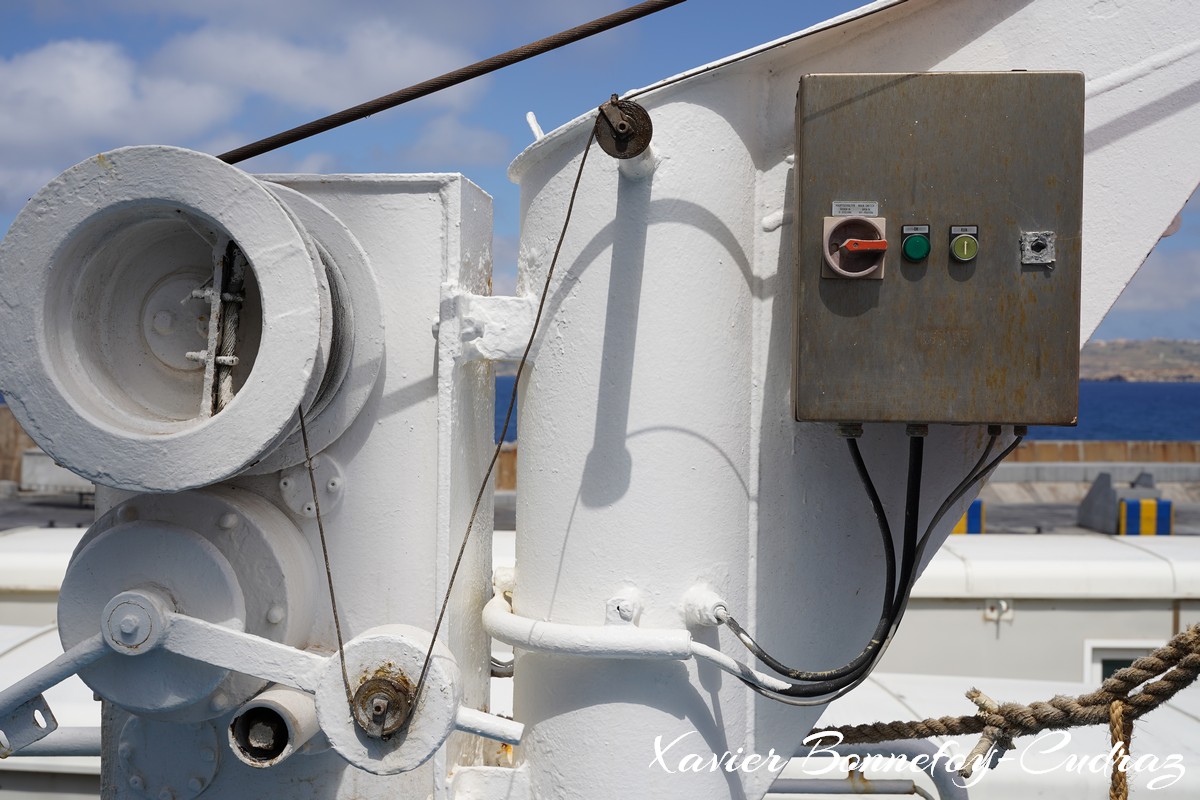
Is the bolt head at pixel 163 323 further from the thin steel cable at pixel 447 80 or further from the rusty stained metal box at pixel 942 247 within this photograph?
the rusty stained metal box at pixel 942 247

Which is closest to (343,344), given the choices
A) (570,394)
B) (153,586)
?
(570,394)

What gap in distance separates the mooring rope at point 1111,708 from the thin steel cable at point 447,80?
167 centimetres

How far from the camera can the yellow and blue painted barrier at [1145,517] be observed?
513 inches

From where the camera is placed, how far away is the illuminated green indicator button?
1770mm

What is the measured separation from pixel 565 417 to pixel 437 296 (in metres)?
0.40

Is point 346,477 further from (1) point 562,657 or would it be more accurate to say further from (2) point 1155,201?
(2) point 1155,201

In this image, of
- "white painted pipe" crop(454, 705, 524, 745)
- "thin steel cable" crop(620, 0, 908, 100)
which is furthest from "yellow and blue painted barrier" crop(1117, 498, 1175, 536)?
"white painted pipe" crop(454, 705, 524, 745)

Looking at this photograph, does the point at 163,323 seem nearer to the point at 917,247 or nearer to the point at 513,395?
the point at 513,395

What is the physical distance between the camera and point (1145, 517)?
1316cm

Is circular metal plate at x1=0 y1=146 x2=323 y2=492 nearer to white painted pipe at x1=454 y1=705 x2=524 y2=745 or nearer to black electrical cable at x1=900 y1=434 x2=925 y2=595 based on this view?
white painted pipe at x1=454 y1=705 x2=524 y2=745

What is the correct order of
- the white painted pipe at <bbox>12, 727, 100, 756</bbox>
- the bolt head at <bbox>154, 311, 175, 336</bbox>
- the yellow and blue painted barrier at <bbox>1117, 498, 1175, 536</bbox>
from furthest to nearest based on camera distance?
the yellow and blue painted barrier at <bbox>1117, 498, 1175, 536</bbox>, the white painted pipe at <bbox>12, 727, 100, 756</bbox>, the bolt head at <bbox>154, 311, 175, 336</bbox>

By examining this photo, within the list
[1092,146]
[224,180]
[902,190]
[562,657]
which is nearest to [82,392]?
[224,180]

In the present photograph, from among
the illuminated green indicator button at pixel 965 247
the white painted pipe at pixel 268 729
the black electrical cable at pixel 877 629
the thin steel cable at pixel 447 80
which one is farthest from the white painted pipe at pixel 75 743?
the illuminated green indicator button at pixel 965 247

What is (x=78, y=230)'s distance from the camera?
5.79ft
